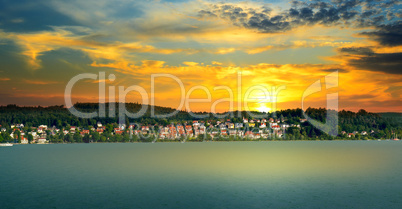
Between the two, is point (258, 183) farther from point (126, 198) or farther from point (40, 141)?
point (40, 141)

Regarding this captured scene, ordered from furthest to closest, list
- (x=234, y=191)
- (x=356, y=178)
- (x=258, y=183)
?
1. (x=356, y=178)
2. (x=258, y=183)
3. (x=234, y=191)

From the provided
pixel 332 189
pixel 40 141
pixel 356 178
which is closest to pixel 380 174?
pixel 356 178

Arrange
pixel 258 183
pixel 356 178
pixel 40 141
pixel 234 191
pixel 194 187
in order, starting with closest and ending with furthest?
pixel 234 191
pixel 194 187
pixel 258 183
pixel 356 178
pixel 40 141

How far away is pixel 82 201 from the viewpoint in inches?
1465

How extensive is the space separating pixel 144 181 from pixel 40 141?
522 ft

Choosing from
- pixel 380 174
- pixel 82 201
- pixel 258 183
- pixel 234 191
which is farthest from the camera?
pixel 380 174

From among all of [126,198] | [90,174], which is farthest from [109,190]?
[90,174]

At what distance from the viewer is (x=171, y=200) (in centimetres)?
3762

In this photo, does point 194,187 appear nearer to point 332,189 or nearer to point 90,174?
point 332,189

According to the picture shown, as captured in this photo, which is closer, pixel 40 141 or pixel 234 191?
pixel 234 191

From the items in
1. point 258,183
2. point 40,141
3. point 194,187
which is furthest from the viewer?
point 40,141

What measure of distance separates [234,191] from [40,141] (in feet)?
566

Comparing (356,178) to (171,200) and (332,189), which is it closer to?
(332,189)

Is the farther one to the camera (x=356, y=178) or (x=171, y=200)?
(x=356, y=178)
